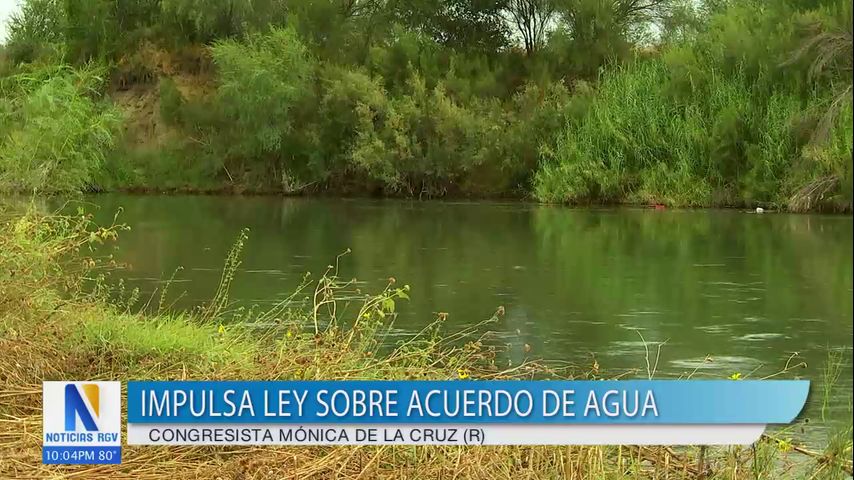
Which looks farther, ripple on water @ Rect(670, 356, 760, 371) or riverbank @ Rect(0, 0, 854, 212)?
riverbank @ Rect(0, 0, 854, 212)

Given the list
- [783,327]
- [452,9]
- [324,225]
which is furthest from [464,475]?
[452,9]

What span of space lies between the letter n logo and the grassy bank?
52cm

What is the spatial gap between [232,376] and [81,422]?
1.46 metres

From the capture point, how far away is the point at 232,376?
4.05 m

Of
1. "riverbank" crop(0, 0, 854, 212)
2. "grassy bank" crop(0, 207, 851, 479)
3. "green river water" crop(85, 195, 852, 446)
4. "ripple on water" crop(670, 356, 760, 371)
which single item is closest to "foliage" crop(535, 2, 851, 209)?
"riverbank" crop(0, 0, 854, 212)

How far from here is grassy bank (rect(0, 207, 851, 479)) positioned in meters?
3.20

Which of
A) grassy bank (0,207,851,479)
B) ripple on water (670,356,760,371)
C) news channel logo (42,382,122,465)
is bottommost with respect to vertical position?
ripple on water (670,356,760,371)

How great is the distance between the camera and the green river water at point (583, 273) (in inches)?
225

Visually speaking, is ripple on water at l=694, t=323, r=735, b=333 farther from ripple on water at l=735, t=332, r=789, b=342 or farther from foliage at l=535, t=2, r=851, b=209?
foliage at l=535, t=2, r=851, b=209

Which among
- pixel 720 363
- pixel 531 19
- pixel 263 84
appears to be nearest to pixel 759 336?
pixel 720 363

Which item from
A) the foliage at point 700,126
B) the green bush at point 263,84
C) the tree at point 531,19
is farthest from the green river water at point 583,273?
the tree at point 531,19

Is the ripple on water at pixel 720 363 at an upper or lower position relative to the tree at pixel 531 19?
lower

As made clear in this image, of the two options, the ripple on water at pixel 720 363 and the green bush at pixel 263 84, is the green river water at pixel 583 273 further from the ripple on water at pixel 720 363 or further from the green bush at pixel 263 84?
the green bush at pixel 263 84

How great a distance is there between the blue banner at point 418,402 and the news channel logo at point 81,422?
35 centimetres
